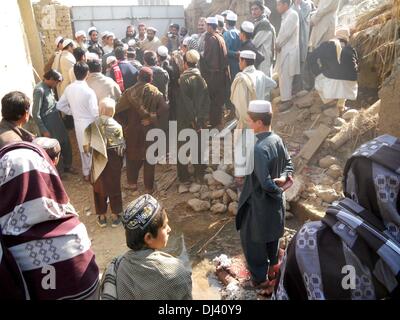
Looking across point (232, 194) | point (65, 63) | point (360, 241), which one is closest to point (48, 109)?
point (65, 63)

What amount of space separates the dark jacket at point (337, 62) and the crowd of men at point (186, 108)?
0.05 ft

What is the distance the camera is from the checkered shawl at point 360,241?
52.7 inches

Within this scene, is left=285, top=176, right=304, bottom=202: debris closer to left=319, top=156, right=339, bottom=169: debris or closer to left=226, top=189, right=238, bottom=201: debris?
left=319, top=156, right=339, bottom=169: debris

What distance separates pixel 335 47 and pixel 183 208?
134 inches

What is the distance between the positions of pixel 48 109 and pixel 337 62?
4.62m

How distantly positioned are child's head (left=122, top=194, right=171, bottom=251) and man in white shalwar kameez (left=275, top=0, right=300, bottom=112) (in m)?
5.15

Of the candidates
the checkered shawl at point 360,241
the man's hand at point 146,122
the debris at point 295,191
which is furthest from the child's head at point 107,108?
the checkered shawl at point 360,241

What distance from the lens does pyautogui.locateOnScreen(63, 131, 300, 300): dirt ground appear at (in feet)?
12.9

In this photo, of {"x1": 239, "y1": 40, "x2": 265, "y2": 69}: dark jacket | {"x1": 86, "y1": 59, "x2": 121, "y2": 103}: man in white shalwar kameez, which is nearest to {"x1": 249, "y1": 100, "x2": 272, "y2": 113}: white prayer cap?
{"x1": 86, "y1": 59, "x2": 121, "y2": 103}: man in white shalwar kameez

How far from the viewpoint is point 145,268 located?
71.8 inches

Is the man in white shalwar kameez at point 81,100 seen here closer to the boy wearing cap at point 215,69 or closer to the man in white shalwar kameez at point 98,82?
the man in white shalwar kameez at point 98,82

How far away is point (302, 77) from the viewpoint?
7094 mm
